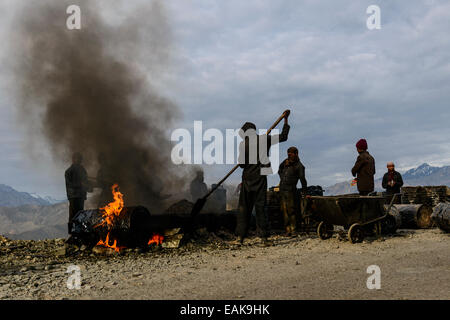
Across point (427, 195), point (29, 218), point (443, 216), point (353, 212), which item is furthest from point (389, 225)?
point (29, 218)

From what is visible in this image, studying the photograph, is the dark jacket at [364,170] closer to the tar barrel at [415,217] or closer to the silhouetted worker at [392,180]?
the tar barrel at [415,217]

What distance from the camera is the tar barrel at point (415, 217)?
1035 cm

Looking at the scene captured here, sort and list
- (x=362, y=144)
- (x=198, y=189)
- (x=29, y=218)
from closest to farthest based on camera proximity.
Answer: (x=362, y=144) → (x=198, y=189) → (x=29, y=218)

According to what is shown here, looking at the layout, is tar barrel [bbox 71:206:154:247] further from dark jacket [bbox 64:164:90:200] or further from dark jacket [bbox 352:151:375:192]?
dark jacket [bbox 352:151:375:192]

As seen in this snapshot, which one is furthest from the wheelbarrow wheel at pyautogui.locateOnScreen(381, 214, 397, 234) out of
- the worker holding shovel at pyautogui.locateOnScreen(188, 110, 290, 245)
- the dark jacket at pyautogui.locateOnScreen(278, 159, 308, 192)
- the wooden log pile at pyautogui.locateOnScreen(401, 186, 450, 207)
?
the wooden log pile at pyautogui.locateOnScreen(401, 186, 450, 207)

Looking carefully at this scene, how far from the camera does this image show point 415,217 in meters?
10.3

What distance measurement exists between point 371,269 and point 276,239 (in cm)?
376

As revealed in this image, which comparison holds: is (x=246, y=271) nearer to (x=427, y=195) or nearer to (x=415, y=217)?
(x=415, y=217)

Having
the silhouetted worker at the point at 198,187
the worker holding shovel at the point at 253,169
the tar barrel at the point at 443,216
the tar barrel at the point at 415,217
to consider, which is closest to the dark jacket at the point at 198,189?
the silhouetted worker at the point at 198,187

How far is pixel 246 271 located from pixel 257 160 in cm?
341

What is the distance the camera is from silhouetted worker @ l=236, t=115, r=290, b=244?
8234mm

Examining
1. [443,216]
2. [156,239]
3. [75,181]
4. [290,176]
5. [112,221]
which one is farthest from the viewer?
[75,181]
